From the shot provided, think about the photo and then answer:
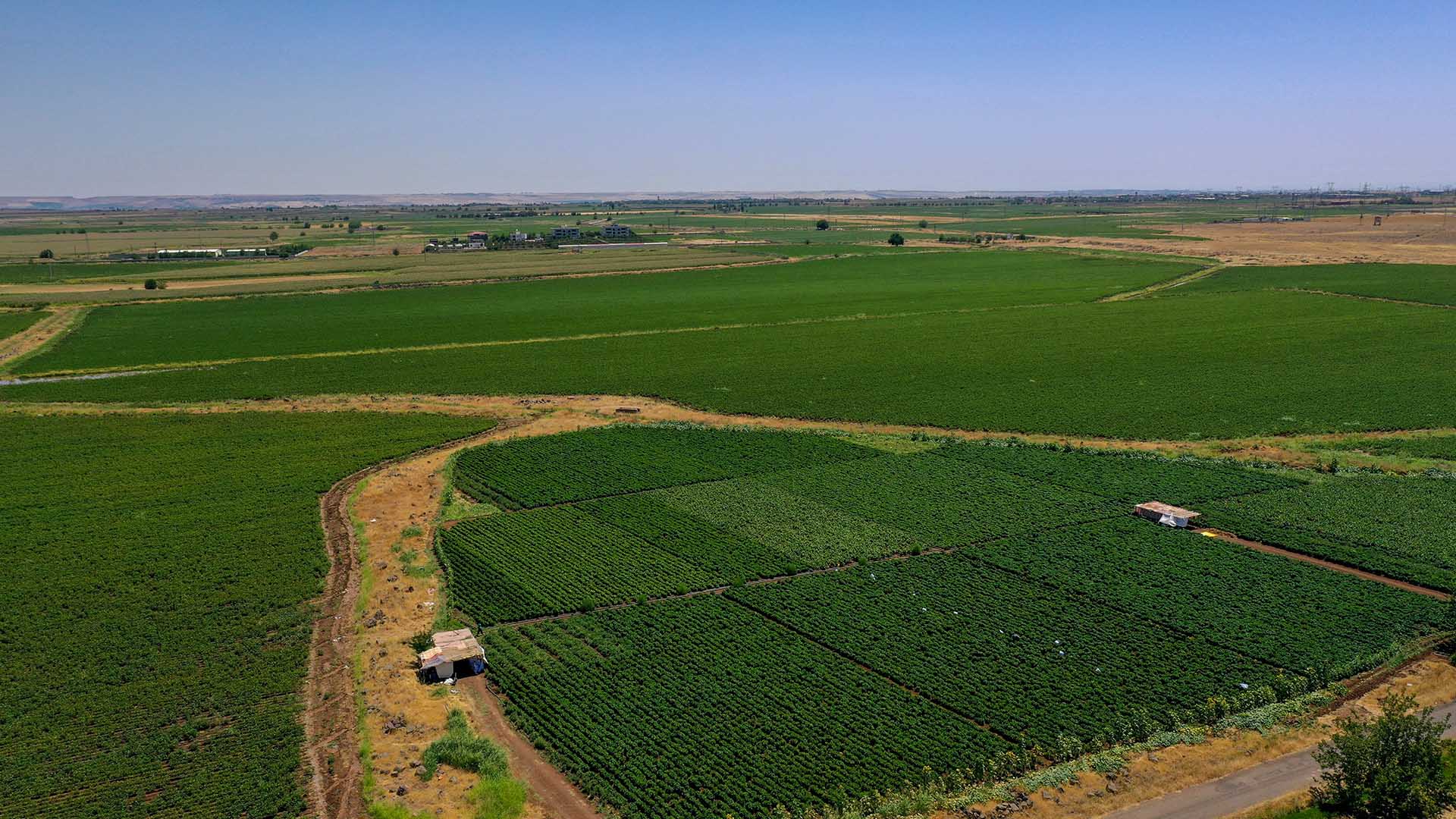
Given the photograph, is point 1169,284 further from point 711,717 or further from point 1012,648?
point 711,717

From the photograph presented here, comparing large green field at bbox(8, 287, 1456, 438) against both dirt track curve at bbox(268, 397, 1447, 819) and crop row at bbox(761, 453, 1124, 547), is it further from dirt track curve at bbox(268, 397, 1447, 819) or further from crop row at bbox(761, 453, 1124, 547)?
crop row at bbox(761, 453, 1124, 547)

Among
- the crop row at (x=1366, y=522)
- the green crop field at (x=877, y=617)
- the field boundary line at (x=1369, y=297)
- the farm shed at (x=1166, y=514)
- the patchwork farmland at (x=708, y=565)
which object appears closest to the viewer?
the patchwork farmland at (x=708, y=565)

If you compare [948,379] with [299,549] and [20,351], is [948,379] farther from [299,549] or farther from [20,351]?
[20,351]

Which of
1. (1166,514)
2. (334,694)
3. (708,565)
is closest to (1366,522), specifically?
(1166,514)

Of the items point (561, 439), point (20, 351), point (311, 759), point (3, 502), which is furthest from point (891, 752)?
point (20, 351)

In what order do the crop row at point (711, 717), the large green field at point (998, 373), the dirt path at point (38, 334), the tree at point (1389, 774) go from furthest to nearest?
the dirt path at point (38, 334), the large green field at point (998, 373), the crop row at point (711, 717), the tree at point (1389, 774)

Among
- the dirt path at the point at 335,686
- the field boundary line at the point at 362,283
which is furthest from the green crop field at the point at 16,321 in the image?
the dirt path at the point at 335,686

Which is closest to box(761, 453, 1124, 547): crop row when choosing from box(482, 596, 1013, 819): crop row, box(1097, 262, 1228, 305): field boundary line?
box(482, 596, 1013, 819): crop row

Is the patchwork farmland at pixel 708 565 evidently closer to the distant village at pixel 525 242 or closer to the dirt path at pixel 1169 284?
the dirt path at pixel 1169 284
